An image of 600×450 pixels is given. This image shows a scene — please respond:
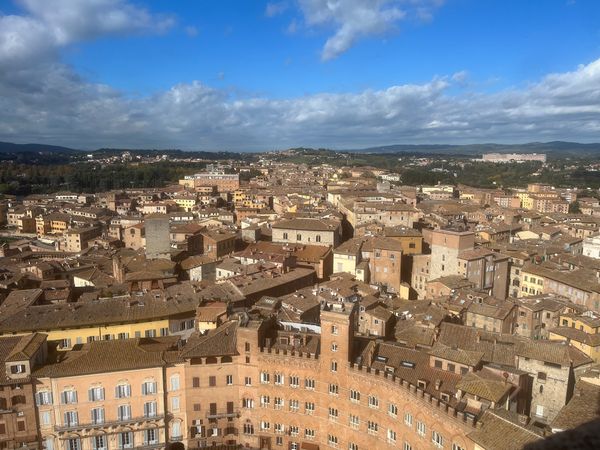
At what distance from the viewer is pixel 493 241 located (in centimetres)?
6806

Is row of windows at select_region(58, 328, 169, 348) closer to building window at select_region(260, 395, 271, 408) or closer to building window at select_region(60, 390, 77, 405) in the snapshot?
building window at select_region(60, 390, 77, 405)

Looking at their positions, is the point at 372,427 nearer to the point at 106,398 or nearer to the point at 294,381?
the point at 294,381

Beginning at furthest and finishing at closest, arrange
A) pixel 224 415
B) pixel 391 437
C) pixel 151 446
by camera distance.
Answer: pixel 224 415
pixel 151 446
pixel 391 437

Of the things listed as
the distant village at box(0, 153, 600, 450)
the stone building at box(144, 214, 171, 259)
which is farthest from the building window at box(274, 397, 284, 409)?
the stone building at box(144, 214, 171, 259)

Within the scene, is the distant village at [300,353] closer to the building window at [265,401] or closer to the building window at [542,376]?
the building window at [542,376]

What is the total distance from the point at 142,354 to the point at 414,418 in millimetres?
16785

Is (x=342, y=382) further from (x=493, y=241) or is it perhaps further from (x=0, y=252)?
(x=0, y=252)

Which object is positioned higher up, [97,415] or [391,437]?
[97,415]

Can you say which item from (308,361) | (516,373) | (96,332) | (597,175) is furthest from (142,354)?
(597,175)

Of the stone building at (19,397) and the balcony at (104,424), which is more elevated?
the stone building at (19,397)

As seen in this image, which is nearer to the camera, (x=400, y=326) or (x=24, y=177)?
(x=400, y=326)

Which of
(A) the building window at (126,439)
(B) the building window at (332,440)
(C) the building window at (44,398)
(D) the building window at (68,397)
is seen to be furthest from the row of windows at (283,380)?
(C) the building window at (44,398)

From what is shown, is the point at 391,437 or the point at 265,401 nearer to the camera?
the point at 391,437

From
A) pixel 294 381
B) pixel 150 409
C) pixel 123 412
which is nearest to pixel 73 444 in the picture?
pixel 123 412
